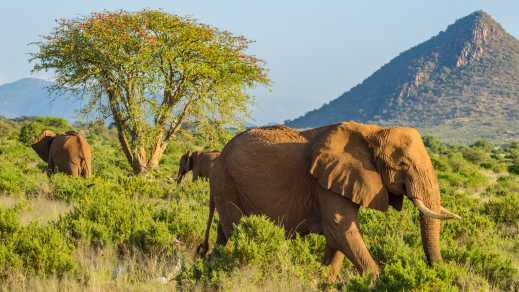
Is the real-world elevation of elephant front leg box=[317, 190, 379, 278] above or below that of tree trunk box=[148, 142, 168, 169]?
above

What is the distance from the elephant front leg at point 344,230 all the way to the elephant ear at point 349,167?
13cm

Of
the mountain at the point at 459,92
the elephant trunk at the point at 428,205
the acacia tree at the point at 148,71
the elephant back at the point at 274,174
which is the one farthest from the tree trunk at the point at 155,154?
the mountain at the point at 459,92

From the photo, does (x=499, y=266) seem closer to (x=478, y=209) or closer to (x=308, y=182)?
(x=308, y=182)

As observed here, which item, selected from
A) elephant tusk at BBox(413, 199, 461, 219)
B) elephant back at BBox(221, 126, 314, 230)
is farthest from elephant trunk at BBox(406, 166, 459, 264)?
elephant back at BBox(221, 126, 314, 230)

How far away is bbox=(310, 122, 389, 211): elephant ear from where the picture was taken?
6.21 meters

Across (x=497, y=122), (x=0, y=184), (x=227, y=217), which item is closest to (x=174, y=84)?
(x=0, y=184)

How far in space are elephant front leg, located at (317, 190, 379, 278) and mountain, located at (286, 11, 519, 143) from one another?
113679 millimetres

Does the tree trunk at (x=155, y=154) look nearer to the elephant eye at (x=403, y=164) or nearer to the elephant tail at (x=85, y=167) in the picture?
the elephant tail at (x=85, y=167)

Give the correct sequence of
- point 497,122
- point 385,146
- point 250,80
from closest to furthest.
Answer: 1. point 385,146
2. point 250,80
3. point 497,122

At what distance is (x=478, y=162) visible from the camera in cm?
3884

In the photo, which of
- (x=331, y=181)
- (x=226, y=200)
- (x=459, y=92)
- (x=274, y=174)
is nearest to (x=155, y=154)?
(x=226, y=200)

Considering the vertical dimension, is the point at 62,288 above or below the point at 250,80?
below

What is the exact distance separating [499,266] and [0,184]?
10.4 metres

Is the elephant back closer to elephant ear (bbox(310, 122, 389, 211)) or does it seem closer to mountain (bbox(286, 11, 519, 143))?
elephant ear (bbox(310, 122, 389, 211))
